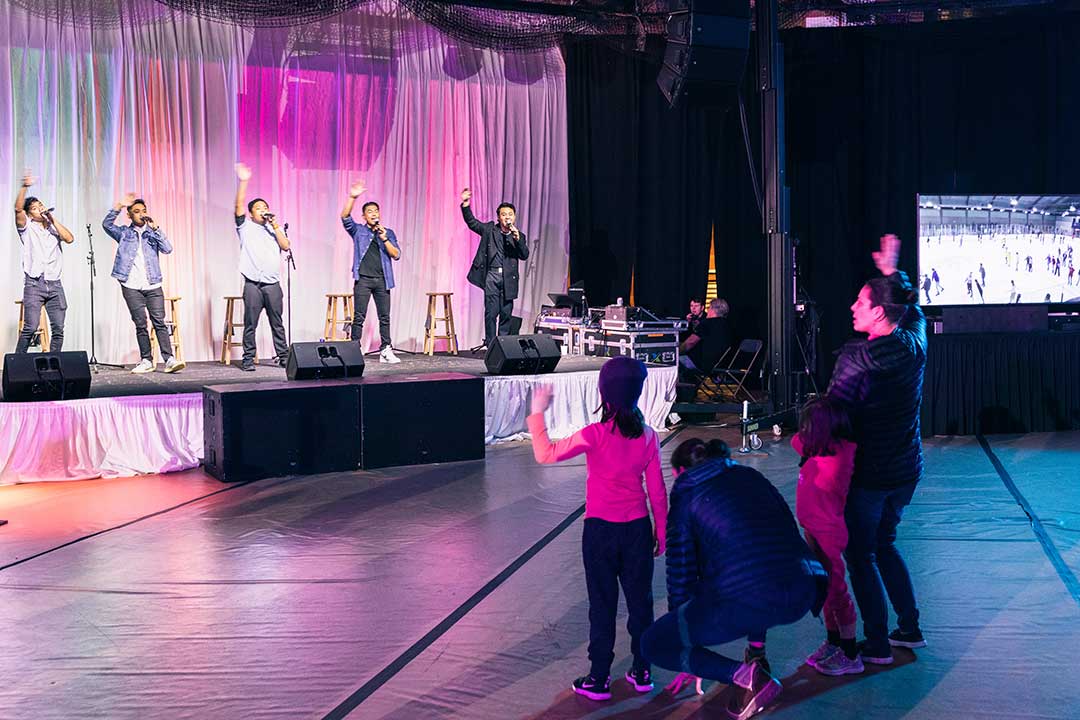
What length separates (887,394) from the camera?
4.06 metres

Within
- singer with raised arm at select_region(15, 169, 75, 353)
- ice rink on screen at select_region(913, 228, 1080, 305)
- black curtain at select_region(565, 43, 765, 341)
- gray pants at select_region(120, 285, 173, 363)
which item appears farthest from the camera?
black curtain at select_region(565, 43, 765, 341)

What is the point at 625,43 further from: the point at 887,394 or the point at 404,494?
the point at 887,394

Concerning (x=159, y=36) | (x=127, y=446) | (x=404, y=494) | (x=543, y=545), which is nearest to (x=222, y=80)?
(x=159, y=36)

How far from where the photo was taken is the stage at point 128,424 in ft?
26.0

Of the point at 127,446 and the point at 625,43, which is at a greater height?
the point at 625,43

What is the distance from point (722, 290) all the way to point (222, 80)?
241 inches

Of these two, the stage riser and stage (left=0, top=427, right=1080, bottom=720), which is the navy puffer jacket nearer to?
stage (left=0, top=427, right=1080, bottom=720)

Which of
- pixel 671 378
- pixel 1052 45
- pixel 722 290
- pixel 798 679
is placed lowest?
pixel 798 679

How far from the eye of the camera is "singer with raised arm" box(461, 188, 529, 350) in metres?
11.4

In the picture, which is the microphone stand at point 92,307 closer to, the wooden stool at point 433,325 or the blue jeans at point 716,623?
the wooden stool at point 433,325

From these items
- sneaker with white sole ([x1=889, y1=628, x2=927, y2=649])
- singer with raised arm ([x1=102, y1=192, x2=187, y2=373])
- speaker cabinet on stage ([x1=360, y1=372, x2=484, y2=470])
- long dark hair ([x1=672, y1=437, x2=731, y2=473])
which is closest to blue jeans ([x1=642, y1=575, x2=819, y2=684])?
long dark hair ([x1=672, y1=437, x2=731, y2=473])

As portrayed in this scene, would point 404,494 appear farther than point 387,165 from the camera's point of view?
No

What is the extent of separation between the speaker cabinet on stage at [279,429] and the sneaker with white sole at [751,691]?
5.00 m

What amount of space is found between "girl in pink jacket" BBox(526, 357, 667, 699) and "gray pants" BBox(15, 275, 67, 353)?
23.4ft
